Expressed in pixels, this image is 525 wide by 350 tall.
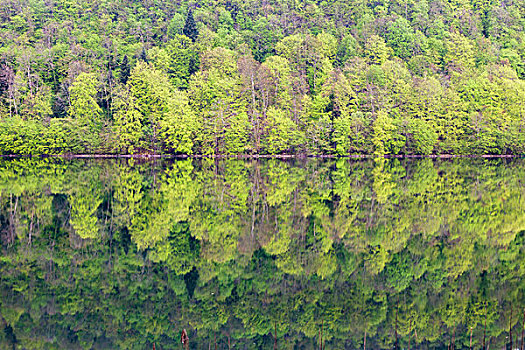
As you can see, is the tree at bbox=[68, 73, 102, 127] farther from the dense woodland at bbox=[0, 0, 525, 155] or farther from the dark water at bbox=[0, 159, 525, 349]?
the dark water at bbox=[0, 159, 525, 349]

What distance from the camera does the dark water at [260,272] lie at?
12250 millimetres

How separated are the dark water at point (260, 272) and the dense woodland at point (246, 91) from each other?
48065 mm

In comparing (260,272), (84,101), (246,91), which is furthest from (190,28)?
(260,272)

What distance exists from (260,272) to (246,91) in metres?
71.3

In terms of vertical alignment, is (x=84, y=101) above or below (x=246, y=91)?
below

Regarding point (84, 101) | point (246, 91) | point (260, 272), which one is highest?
point (246, 91)

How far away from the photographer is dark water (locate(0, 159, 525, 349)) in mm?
12250

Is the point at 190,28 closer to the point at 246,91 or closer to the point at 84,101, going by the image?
the point at 246,91

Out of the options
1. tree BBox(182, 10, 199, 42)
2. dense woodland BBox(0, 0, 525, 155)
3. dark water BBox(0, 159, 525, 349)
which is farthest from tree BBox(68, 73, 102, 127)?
dark water BBox(0, 159, 525, 349)

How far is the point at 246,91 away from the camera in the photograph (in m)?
85.9

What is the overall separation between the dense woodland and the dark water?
4807 centimetres

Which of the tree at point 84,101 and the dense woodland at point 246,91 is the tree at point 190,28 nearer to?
the dense woodland at point 246,91

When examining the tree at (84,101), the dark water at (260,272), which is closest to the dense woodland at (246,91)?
the tree at (84,101)

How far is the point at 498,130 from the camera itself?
257 feet
